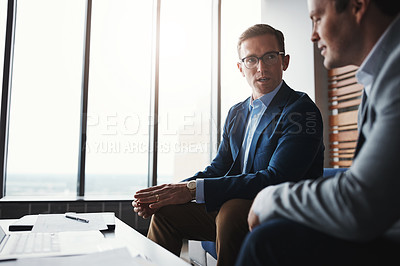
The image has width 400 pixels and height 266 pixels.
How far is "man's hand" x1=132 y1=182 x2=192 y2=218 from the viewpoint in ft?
Answer: 4.83

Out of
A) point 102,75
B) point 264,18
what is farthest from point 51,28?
point 264,18

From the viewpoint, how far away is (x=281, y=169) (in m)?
1.36

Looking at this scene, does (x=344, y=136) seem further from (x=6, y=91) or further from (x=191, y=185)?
(x=6, y=91)

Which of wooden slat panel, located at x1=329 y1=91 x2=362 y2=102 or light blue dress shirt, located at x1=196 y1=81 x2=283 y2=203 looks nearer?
light blue dress shirt, located at x1=196 y1=81 x2=283 y2=203

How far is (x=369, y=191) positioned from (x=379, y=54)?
32 centimetres

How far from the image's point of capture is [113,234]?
129cm

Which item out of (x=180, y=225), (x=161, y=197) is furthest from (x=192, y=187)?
(x=180, y=225)

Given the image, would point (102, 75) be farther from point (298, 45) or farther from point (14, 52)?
point (298, 45)

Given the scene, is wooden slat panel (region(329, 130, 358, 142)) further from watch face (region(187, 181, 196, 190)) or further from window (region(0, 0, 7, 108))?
window (region(0, 0, 7, 108))

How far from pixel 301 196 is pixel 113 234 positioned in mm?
838

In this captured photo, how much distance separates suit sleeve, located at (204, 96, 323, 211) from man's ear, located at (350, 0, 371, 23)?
673 mm

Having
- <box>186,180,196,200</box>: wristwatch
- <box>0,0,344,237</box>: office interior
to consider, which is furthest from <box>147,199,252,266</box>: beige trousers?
<box>0,0,344,237</box>: office interior

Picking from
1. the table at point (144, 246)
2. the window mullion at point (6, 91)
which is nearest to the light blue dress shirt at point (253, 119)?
the table at point (144, 246)

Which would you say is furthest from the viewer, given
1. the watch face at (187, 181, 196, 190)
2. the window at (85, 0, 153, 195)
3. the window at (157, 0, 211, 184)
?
the window at (157, 0, 211, 184)
